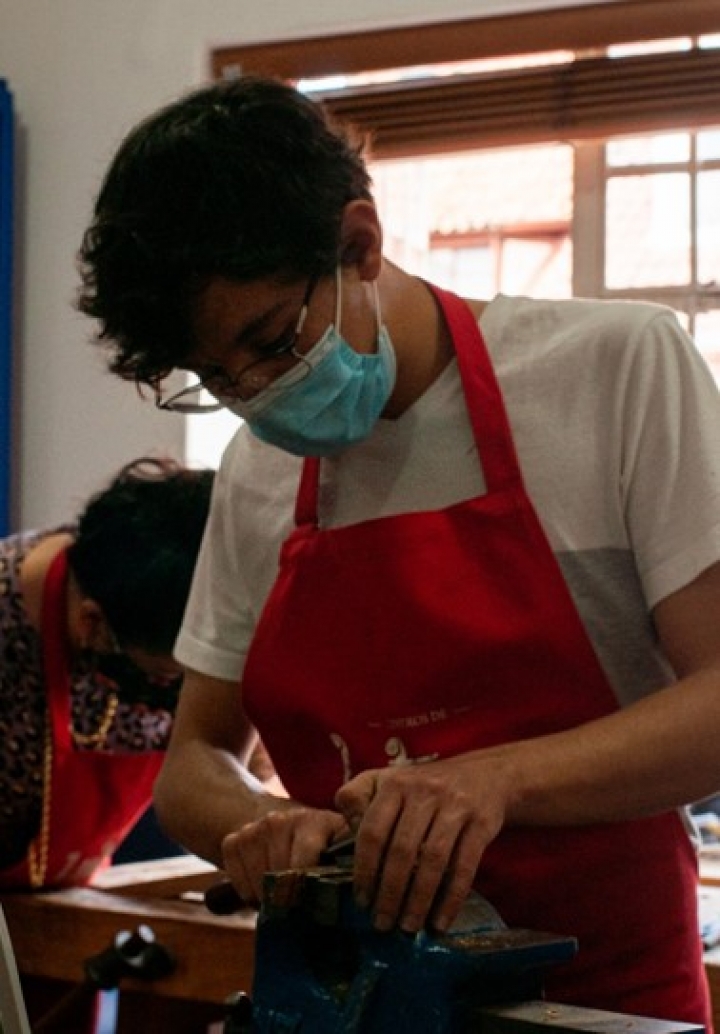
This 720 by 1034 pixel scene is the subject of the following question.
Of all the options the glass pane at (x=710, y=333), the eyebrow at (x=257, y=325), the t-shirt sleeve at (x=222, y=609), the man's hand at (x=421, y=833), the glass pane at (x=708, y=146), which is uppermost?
the glass pane at (x=708, y=146)

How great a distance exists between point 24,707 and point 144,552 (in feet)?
1.11

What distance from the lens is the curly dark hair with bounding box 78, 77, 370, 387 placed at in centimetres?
129

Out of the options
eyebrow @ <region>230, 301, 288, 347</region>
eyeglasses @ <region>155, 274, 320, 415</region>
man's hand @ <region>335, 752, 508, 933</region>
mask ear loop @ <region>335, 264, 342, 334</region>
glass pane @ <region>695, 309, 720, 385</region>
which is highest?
glass pane @ <region>695, 309, 720, 385</region>

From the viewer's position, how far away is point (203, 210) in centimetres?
129

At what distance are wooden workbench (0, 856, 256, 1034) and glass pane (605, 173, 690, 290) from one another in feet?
4.68

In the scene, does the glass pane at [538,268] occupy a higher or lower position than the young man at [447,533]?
higher

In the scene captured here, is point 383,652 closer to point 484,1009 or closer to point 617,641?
point 617,641

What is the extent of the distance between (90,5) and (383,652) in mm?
2414

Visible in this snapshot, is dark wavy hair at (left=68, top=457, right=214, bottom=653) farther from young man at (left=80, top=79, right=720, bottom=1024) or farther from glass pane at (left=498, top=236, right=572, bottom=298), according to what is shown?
glass pane at (left=498, top=236, right=572, bottom=298)

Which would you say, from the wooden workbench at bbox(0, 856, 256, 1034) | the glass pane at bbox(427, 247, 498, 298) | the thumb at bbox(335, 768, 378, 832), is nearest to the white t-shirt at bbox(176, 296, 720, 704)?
the thumb at bbox(335, 768, 378, 832)

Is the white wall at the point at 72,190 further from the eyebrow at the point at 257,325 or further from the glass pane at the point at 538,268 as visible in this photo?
the eyebrow at the point at 257,325

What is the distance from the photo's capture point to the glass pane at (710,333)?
3074 mm

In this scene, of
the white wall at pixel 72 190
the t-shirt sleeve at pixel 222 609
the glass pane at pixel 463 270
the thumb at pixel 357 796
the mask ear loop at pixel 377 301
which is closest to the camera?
the thumb at pixel 357 796

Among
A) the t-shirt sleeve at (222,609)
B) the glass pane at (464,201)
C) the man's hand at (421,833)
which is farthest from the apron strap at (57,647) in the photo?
the glass pane at (464,201)
